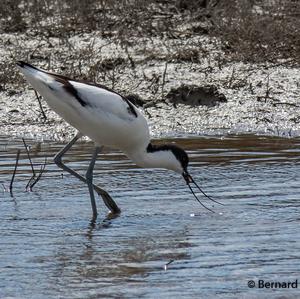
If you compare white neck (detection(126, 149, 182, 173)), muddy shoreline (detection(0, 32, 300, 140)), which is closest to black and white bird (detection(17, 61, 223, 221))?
white neck (detection(126, 149, 182, 173))

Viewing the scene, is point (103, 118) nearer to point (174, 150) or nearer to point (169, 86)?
point (174, 150)

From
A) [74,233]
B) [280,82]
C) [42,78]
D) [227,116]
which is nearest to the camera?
[74,233]

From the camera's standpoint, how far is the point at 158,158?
6.42 meters

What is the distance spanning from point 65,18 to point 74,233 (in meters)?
6.01

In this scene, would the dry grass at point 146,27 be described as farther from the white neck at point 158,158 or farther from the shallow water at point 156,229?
the white neck at point 158,158

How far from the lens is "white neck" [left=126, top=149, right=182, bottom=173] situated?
6.41 metres

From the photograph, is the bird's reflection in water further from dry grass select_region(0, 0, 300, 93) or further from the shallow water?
dry grass select_region(0, 0, 300, 93)

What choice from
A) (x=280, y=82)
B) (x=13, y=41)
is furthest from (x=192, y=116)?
(x=13, y=41)

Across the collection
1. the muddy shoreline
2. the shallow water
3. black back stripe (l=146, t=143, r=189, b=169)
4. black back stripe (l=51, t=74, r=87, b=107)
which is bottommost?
the muddy shoreline

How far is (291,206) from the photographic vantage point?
6105mm

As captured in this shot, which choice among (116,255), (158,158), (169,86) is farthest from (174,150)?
(169,86)

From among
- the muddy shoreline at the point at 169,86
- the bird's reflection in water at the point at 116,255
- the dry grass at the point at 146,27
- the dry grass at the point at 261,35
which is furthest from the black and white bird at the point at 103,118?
the dry grass at the point at 261,35

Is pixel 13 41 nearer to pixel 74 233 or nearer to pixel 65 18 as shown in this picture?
pixel 65 18

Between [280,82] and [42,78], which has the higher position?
[42,78]
